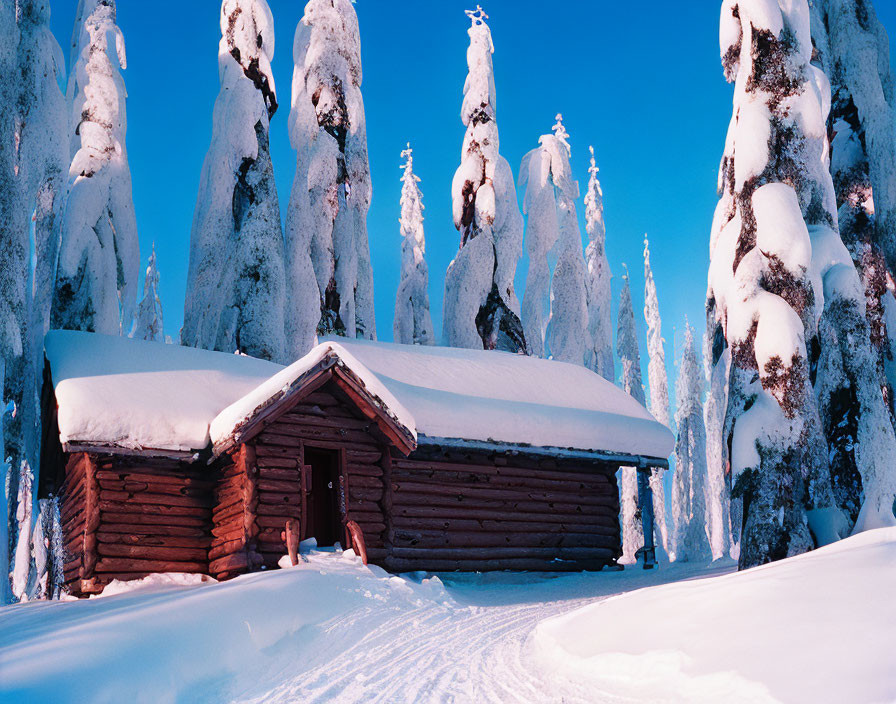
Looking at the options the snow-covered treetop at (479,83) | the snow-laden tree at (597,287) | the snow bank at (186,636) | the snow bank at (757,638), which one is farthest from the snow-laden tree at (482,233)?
the snow bank at (757,638)

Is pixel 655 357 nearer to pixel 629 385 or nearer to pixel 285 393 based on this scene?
→ pixel 629 385

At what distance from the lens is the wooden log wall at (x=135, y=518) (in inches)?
487

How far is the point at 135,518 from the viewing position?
1278 cm

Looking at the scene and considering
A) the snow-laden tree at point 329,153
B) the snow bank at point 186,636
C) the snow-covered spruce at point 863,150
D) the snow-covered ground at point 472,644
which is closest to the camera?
the snow-covered ground at point 472,644

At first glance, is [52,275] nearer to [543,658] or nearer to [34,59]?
[34,59]

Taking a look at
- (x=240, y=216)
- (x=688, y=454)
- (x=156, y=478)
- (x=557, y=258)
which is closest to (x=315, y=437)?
(x=156, y=478)

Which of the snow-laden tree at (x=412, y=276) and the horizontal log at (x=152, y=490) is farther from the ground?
the snow-laden tree at (x=412, y=276)

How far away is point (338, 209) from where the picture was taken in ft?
84.6

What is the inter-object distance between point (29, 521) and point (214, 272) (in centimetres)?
1047

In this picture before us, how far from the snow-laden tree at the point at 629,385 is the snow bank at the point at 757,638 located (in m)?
26.9

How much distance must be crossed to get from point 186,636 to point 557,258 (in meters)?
27.0

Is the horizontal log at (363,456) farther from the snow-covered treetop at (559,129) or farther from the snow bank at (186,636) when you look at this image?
the snow-covered treetop at (559,129)

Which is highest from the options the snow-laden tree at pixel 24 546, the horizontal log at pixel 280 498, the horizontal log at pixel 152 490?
the horizontal log at pixel 152 490

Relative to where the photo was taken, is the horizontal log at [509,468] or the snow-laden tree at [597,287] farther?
the snow-laden tree at [597,287]
